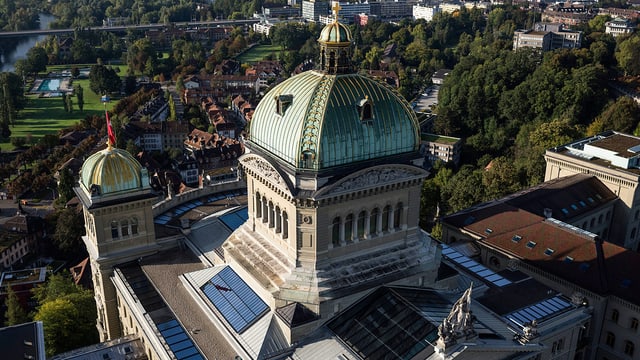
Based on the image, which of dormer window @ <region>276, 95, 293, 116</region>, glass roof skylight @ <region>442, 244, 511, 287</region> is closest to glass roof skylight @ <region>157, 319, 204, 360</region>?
dormer window @ <region>276, 95, 293, 116</region>

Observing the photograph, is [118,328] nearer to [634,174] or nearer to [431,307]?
[431,307]

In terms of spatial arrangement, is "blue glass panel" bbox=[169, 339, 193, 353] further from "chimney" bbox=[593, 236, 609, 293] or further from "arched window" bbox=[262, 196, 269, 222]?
"chimney" bbox=[593, 236, 609, 293]

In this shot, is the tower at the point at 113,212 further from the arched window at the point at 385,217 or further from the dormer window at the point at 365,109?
the dormer window at the point at 365,109

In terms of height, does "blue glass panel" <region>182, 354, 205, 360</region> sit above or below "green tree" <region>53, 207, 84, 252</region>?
above

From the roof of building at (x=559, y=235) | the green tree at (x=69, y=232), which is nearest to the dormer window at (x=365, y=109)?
the roof of building at (x=559, y=235)

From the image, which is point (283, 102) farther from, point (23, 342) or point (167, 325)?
point (23, 342)

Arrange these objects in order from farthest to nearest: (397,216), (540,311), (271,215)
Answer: (540,311) → (271,215) → (397,216)

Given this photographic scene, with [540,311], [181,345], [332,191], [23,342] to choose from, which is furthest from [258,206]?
[540,311]
